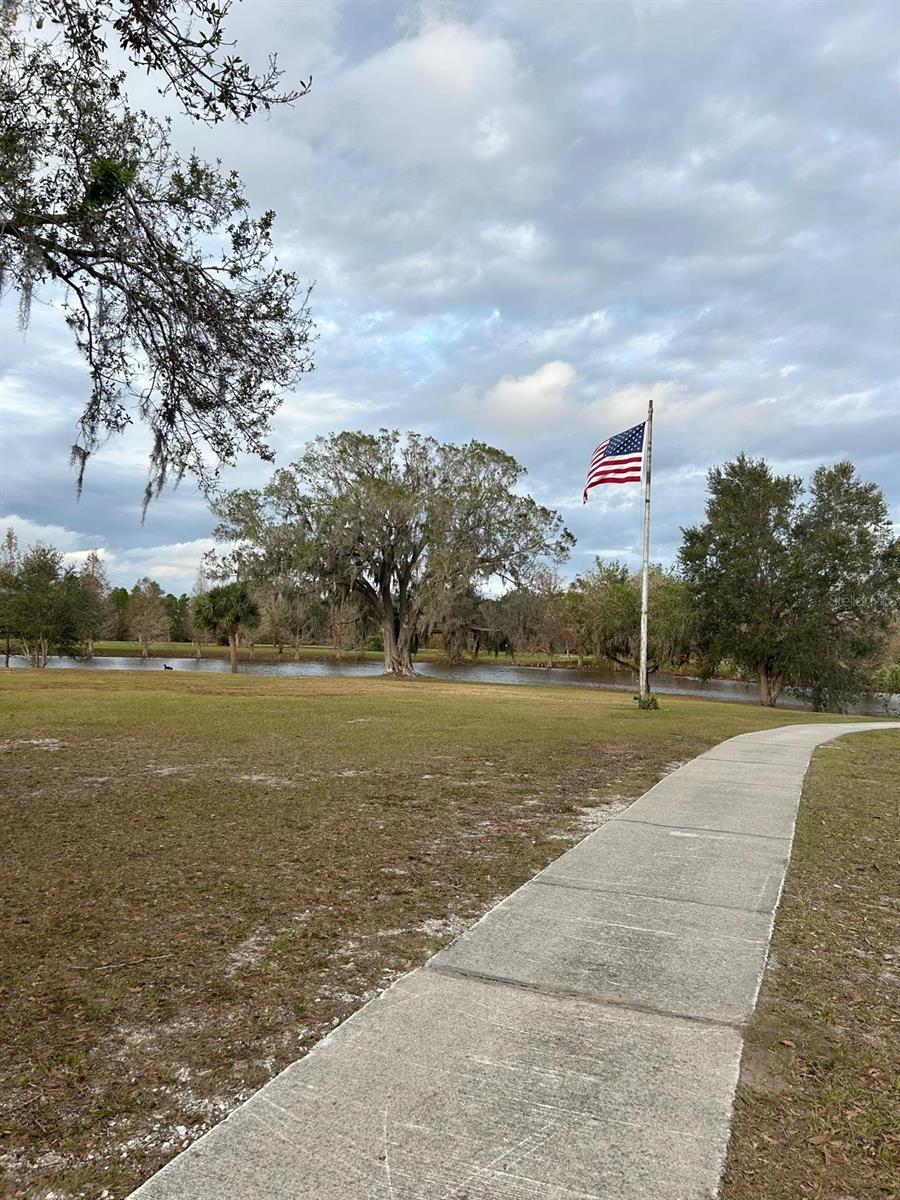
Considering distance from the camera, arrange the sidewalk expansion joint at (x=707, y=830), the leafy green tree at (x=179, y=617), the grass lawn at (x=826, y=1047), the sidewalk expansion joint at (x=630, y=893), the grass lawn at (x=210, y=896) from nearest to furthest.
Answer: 1. the grass lawn at (x=826, y=1047)
2. the grass lawn at (x=210, y=896)
3. the sidewalk expansion joint at (x=630, y=893)
4. the sidewalk expansion joint at (x=707, y=830)
5. the leafy green tree at (x=179, y=617)

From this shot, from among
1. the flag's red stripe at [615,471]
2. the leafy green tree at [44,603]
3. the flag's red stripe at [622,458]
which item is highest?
the flag's red stripe at [622,458]

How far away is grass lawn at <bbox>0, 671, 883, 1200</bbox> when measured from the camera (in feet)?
7.66

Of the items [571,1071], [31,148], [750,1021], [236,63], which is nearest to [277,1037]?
[571,1071]

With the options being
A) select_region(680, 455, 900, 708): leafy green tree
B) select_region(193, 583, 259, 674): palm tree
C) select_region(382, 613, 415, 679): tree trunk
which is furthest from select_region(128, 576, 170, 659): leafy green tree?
select_region(680, 455, 900, 708): leafy green tree

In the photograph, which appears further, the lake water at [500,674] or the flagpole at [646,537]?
the lake water at [500,674]

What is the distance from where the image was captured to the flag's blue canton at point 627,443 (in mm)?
17297

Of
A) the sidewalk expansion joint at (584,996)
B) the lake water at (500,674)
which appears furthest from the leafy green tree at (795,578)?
the sidewalk expansion joint at (584,996)

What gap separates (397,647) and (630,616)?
46.1 feet

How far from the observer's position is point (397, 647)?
37.4 meters

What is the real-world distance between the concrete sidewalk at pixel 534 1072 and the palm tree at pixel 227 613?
38.2 metres

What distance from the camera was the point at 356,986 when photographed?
308cm

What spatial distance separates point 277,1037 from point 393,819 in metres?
3.51

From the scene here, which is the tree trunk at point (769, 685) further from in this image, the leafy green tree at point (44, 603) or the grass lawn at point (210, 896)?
the leafy green tree at point (44, 603)

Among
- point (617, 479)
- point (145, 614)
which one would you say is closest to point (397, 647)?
point (617, 479)
